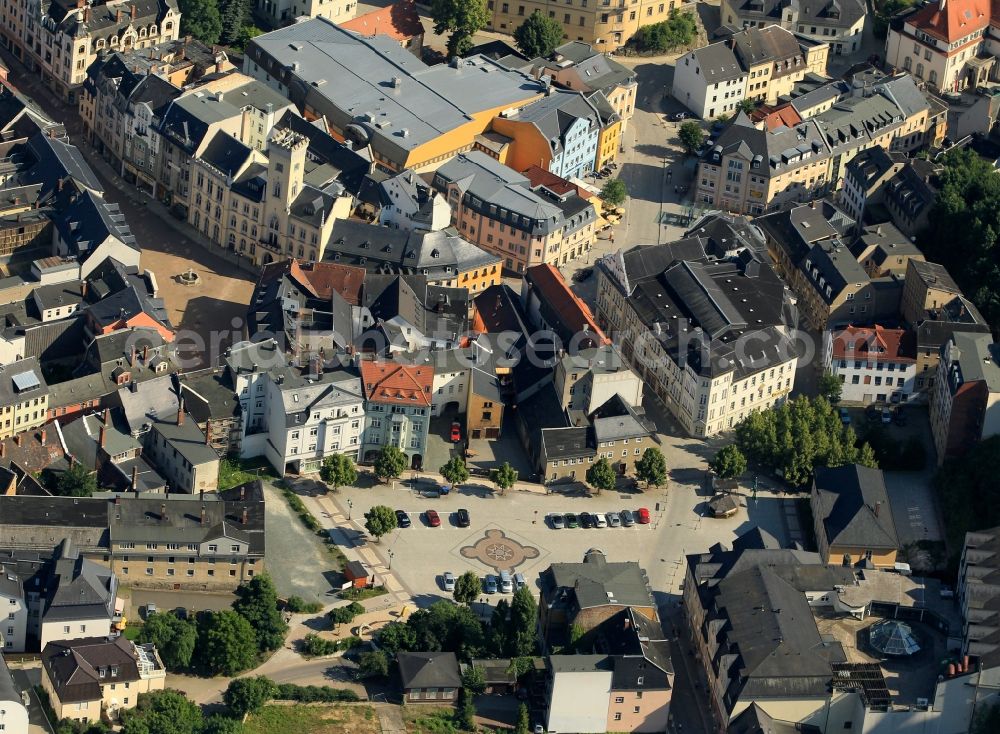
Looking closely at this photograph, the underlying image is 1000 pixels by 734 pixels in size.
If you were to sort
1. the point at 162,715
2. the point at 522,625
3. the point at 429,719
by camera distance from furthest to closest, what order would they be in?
1. the point at 522,625
2. the point at 429,719
3. the point at 162,715

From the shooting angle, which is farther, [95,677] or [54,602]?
[54,602]

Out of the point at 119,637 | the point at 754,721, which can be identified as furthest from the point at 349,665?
the point at 754,721

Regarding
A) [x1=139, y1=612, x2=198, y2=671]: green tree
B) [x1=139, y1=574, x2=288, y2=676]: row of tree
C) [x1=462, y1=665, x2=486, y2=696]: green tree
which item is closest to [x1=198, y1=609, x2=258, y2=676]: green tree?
[x1=139, y1=574, x2=288, y2=676]: row of tree

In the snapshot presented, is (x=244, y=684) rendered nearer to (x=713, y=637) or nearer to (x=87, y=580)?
(x=87, y=580)

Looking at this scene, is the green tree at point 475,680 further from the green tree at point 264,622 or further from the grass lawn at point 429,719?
the green tree at point 264,622

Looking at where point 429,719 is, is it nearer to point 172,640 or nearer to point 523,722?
point 523,722

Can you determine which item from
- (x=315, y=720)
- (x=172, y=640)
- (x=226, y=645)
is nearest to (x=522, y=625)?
(x=315, y=720)

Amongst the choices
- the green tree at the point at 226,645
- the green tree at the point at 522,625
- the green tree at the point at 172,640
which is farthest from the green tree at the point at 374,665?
the green tree at the point at 172,640
